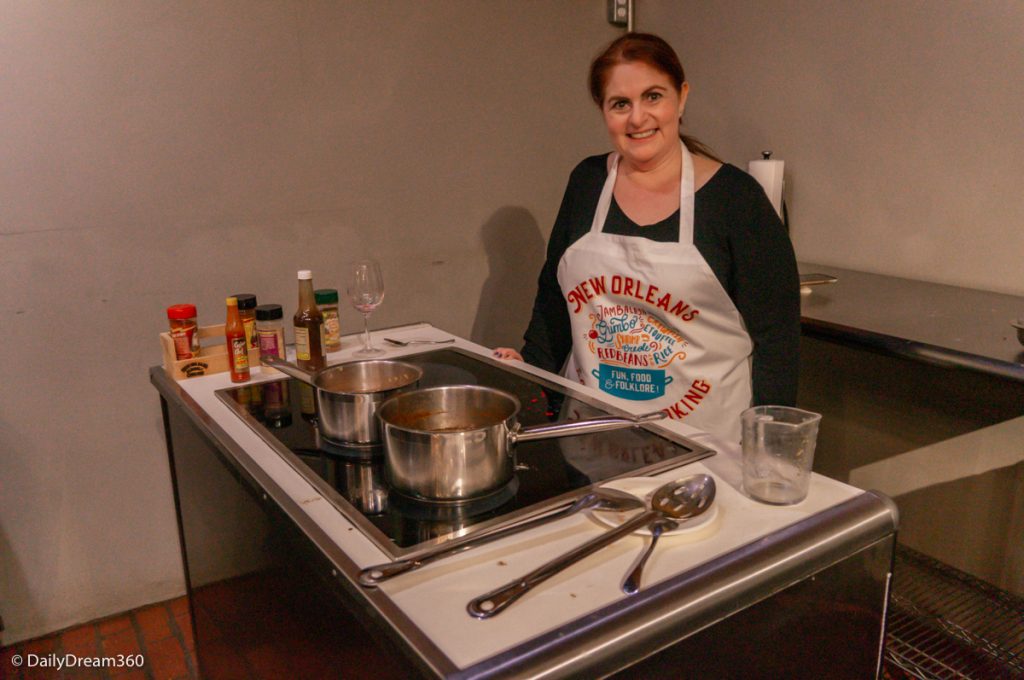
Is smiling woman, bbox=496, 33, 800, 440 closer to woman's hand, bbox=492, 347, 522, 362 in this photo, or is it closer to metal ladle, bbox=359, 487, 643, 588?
woman's hand, bbox=492, 347, 522, 362

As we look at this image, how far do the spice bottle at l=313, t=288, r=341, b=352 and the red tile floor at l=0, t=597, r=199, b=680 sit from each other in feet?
3.37

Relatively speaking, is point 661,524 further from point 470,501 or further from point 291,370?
point 291,370

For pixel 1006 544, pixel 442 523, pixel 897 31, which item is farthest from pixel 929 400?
pixel 442 523

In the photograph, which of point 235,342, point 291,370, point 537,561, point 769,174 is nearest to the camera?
point 537,561

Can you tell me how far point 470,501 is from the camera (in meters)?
1.05

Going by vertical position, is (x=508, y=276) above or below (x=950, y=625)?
above

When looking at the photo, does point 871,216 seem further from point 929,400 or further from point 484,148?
point 484,148

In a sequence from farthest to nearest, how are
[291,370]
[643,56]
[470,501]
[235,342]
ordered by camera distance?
[643,56] < [235,342] < [291,370] < [470,501]

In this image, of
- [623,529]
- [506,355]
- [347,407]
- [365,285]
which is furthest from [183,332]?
[623,529]

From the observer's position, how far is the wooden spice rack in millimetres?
1625

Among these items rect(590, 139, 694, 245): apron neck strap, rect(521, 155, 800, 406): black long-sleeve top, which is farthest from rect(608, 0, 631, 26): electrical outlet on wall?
rect(521, 155, 800, 406): black long-sleeve top

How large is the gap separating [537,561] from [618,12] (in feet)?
8.77

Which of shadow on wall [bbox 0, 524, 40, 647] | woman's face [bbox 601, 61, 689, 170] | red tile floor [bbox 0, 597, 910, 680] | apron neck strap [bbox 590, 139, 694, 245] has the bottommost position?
red tile floor [bbox 0, 597, 910, 680]

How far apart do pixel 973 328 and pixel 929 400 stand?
238 mm
